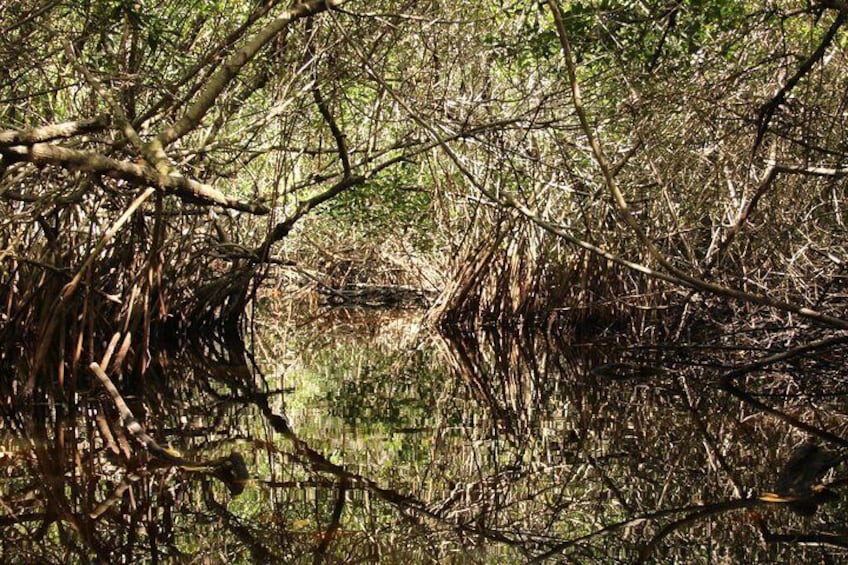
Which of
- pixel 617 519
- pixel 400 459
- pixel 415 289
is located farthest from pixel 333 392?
pixel 415 289

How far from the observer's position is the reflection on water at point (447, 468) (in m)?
2.90

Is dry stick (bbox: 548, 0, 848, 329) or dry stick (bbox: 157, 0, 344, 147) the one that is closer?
dry stick (bbox: 548, 0, 848, 329)

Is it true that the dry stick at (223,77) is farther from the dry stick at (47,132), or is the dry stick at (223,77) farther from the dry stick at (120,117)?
the dry stick at (47,132)

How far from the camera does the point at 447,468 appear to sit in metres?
3.86

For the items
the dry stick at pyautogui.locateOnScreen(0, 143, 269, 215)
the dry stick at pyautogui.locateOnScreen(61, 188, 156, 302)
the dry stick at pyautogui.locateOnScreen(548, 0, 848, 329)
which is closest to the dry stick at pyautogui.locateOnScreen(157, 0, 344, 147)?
the dry stick at pyautogui.locateOnScreen(0, 143, 269, 215)

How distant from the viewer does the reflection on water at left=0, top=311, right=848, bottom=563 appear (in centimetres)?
290

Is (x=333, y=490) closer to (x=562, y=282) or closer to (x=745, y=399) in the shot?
(x=745, y=399)

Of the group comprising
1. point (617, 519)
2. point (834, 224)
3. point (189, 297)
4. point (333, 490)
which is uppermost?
point (189, 297)

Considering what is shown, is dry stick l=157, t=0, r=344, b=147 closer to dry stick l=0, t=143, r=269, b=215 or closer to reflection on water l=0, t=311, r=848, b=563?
dry stick l=0, t=143, r=269, b=215

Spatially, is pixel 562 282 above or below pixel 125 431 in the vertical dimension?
above

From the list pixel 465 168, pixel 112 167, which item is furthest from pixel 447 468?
pixel 112 167

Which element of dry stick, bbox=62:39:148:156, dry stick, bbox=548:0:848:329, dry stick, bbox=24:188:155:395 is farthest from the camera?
dry stick, bbox=24:188:155:395

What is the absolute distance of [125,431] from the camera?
459 cm

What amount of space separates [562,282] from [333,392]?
3827 millimetres
